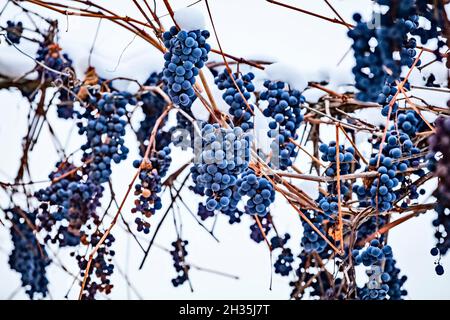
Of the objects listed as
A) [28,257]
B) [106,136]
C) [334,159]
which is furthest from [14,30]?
[334,159]

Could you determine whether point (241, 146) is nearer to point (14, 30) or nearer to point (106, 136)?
point (106, 136)

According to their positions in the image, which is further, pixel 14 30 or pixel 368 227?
pixel 14 30

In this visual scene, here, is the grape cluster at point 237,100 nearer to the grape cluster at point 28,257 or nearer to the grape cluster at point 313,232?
the grape cluster at point 313,232

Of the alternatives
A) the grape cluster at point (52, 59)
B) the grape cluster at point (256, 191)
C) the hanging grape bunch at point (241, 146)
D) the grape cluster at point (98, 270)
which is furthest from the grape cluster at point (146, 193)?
the grape cluster at point (52, 59)

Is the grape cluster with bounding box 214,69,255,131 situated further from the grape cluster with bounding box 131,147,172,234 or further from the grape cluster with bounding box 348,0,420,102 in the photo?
the grape cluster with bounding box 348,0,420,102
